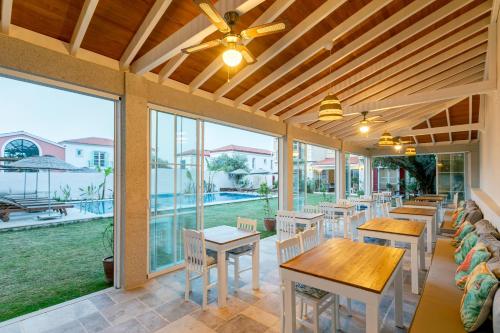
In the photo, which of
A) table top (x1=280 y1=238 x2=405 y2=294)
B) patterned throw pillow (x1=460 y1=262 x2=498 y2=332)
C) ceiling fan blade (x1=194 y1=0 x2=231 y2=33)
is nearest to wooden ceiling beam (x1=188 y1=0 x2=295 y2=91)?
ceiling fan blade (x1=194 y1=0 x2=231 y2=33)

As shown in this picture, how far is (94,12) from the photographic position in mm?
2684

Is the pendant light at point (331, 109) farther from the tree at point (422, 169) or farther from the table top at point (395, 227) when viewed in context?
the tree at point (422, 169)

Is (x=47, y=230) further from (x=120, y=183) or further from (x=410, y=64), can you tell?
(x=410, y=64)

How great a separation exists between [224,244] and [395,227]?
2.39 meters

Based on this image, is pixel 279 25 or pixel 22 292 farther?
pixel 22 292

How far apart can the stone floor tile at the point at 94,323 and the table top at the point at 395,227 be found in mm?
3213

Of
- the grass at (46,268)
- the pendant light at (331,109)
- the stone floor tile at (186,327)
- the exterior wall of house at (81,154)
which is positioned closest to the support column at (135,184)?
the grass at (46,268)

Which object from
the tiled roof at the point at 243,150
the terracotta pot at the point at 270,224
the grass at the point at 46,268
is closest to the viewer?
the grass at the point at 46,268

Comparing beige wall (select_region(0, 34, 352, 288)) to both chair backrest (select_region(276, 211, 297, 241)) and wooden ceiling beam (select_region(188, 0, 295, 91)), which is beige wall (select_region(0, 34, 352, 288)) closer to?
wooden ceiling beam (select_region(188, 0, 295, 91))

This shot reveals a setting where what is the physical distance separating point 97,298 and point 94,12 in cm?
317

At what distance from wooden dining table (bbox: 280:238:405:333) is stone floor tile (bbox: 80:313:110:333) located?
1.79 meters

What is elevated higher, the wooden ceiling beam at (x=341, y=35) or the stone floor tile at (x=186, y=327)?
the wooden ceiling beam at (x=341, y=35)

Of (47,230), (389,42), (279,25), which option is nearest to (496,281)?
(279,25)

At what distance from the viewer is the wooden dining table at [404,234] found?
3.29m
